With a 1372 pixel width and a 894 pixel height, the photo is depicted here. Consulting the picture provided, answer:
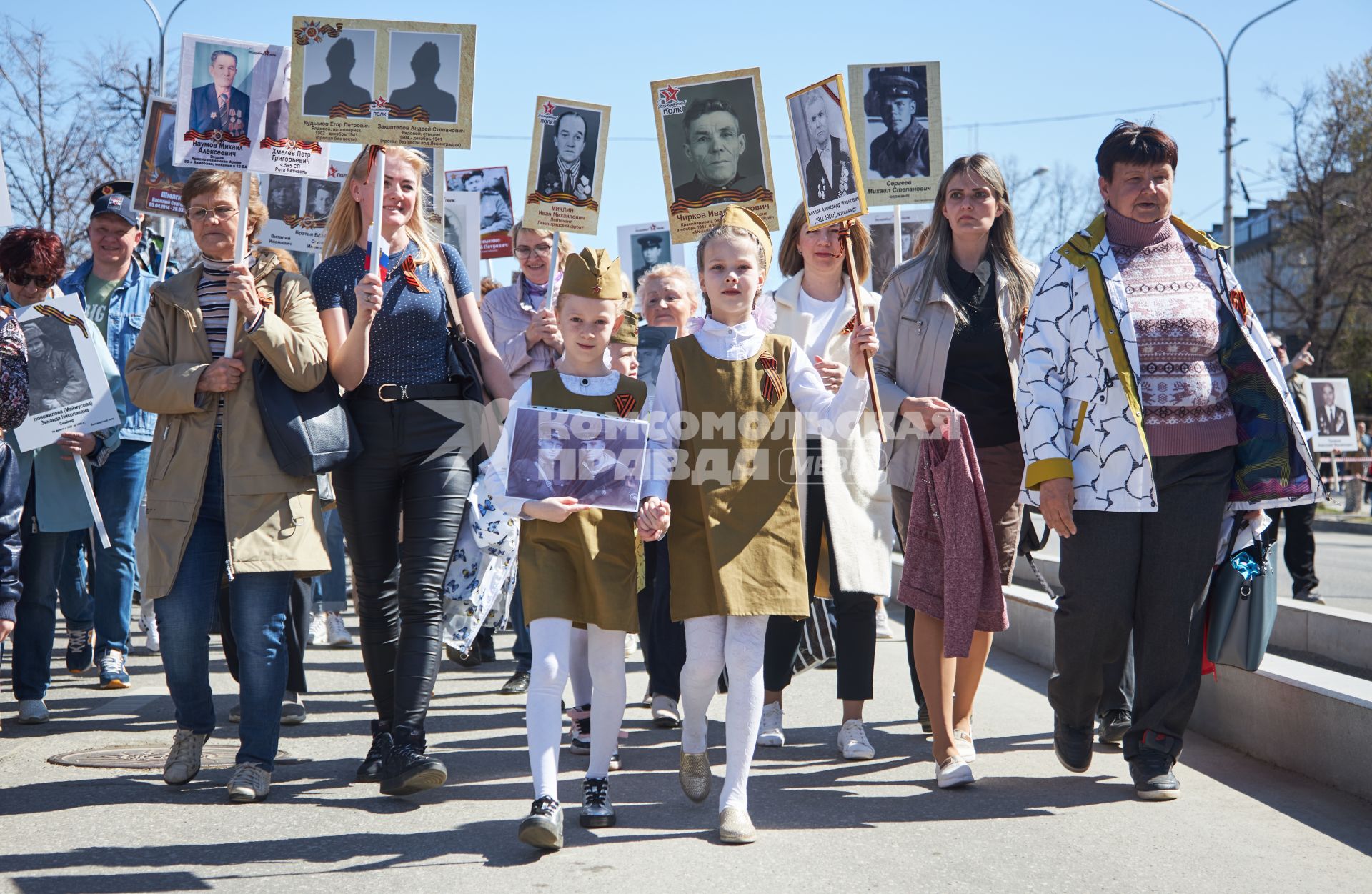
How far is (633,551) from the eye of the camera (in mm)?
4551

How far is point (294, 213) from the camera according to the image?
9133 mm

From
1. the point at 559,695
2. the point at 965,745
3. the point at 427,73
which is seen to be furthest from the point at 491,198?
the point at 559,695

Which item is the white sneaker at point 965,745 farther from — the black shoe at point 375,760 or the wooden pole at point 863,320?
the black shoe at point 375,760

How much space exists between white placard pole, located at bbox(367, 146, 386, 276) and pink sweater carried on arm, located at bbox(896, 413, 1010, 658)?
216cm

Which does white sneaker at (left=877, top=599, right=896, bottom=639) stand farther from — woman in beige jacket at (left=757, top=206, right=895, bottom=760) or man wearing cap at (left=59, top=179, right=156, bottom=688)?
man wearing cap at (left=59, top=179, right=156, bottom=688)

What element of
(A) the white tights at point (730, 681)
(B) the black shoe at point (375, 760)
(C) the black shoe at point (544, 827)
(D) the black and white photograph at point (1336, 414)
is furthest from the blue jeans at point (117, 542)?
(D) the black and white photograph at point (1336, 414)

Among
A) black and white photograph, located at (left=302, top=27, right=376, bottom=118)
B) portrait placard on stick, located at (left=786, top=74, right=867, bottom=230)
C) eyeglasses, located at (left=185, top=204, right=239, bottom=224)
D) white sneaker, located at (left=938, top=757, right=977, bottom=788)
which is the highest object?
black and white photograph, located at (left=302, top=27, right=376, bottom=118)

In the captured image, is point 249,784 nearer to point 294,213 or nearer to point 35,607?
point 35,607

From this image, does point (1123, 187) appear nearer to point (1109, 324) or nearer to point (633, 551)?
point (1109, 324)

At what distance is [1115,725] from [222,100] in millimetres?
4381

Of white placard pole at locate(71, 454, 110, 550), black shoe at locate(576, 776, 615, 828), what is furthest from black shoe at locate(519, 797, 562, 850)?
Answer: white placard pole at locate(71, 454, 110, 550)

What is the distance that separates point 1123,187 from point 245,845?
12.0 ft

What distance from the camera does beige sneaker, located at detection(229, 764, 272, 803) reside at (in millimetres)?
4613

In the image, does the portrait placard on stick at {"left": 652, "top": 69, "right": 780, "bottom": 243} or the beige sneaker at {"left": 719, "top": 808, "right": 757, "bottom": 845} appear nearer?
the beige sneaker at {"left": 719, "top": 808, "right": 757, "bottom": 845}
